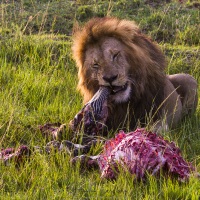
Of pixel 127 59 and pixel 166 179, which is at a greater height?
pixel 127 59

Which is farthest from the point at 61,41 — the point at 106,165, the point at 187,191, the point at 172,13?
the point at 187,191

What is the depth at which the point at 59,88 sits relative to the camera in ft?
19.2

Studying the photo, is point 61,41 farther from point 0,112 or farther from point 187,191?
point 187,191

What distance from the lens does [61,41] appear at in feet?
23.6

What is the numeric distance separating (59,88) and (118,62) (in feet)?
3.73

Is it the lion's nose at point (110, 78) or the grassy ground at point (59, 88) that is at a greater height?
the lion's nose at point (110, 78)

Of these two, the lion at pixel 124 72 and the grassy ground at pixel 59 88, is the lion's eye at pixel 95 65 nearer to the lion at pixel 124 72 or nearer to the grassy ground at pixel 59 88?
the lion at pixel 124 72

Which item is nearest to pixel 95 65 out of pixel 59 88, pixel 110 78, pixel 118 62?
pixel 118 62

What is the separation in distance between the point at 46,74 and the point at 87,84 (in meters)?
1.22

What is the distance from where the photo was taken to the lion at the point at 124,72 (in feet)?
15.9

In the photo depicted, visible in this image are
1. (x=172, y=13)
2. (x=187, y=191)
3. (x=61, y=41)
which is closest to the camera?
(x=187, y=191)

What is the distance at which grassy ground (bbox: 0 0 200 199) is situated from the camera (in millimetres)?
3705

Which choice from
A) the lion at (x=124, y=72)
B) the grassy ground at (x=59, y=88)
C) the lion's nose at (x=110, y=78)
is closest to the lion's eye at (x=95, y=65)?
the lion at (x=124, y=72)

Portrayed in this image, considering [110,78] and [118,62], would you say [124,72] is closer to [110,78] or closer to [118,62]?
[118,62]
